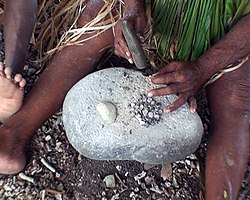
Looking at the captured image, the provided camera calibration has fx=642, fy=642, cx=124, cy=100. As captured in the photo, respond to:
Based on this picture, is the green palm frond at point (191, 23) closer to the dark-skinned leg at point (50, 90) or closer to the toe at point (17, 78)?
the dark-skinned leg at point (50, 90)

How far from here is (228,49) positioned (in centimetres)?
163

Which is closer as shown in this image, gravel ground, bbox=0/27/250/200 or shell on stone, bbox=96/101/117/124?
shell on stone, bbox=96/101/117/124

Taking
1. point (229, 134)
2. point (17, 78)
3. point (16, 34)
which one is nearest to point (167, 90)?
point (229, 134)

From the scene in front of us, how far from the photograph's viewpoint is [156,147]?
5.24 ft

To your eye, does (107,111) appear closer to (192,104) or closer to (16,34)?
(192,104)

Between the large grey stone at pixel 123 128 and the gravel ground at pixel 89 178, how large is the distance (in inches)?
4.5

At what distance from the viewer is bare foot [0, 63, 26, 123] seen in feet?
5.25

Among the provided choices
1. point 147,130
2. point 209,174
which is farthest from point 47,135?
point 209,174

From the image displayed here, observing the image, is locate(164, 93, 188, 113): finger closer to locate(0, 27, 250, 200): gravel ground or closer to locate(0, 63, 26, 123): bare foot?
locate(0, 27, 250, 200): gravel ground

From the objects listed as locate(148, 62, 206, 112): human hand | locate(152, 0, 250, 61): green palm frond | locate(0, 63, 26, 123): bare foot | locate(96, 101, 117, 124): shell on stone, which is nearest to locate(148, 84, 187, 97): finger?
locate(148, 62, 206, 112): human hand

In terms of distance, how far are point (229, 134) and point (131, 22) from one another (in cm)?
41

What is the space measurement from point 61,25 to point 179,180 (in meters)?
0.63

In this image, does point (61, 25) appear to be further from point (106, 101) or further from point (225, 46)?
point (225, 46)

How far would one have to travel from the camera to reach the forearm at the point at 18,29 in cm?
177
